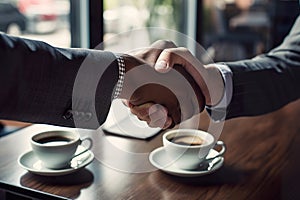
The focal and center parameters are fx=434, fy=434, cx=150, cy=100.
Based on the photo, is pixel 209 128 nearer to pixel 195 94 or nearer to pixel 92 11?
pixel 195 94

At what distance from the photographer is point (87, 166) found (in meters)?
1.02

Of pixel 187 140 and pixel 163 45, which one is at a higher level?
pixel 163 45

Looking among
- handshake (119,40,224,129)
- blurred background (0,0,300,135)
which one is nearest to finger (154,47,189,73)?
handshake (119,40,224,129)

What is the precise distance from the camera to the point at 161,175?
981 mm

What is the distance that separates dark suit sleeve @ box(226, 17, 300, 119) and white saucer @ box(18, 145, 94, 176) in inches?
16.7

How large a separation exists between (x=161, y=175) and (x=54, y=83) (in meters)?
0.32

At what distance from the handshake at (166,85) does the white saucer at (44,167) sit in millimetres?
166

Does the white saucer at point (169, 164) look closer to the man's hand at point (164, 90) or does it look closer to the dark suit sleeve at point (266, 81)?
the man's hand at point (164, 90)

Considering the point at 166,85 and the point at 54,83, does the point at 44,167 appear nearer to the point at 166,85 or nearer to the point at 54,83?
the point at 54,83

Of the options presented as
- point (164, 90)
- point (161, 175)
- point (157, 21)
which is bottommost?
point (157, 21)

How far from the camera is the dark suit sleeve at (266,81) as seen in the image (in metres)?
1.23

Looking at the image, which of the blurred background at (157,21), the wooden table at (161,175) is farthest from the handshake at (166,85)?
the blurred background at (157,21)

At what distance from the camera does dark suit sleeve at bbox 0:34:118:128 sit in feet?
2.55

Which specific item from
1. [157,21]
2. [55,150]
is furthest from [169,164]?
[157,21]
